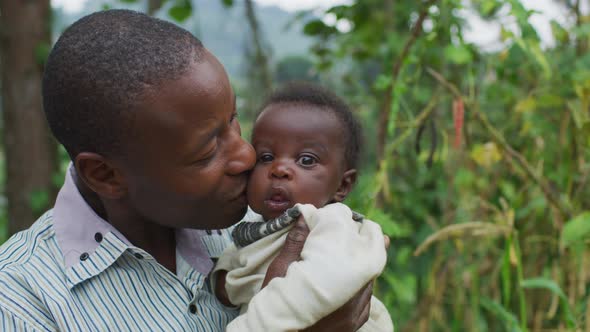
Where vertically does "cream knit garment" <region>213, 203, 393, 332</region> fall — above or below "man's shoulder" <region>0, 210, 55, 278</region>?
below

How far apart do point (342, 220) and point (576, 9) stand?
180 cm

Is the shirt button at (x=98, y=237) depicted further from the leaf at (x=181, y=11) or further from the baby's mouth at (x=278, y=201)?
the leaf at (x=181, y=11)

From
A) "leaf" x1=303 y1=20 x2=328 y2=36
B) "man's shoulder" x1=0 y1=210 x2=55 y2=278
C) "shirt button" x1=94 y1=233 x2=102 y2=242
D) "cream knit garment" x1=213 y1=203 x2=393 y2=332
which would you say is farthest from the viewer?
"leaf" x1=303 y1=20 x2=328 y2=36

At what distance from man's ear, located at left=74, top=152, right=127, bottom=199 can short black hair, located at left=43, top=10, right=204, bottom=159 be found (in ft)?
0.07

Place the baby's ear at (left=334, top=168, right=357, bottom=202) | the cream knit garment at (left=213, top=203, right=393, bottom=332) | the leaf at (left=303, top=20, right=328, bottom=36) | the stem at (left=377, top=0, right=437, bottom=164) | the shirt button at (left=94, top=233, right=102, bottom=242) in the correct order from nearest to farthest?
1. the cream knit garment at (left=213, top=203, right=393, bottom=332)
2. the shirt button at (left=94, top=233, right=102, bottom=242)
3. the baby's ear at (left=334, top=168, right=357, bottom=202)
4. the stem at (left=377, top=0, right=437, bottom=164)
5. the leaf at (left=303, top=20, right=328, bottom=36)

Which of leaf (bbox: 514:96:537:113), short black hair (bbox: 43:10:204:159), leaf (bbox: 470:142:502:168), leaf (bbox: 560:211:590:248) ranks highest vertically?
short black hair (bbox: 43:10:204:159)

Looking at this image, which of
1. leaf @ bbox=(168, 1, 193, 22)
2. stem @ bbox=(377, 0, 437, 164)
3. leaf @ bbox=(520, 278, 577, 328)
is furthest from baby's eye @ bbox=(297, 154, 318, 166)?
leaf @ bbox=(168, 1, 193, 22)

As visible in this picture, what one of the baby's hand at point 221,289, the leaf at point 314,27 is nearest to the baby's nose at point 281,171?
the baby's hand at point 221,289

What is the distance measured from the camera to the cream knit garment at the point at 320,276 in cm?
121

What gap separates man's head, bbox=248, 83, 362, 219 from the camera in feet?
5.00

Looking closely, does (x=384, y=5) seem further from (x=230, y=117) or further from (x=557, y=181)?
(x=230, y=117)

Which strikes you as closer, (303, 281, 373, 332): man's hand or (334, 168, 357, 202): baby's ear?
(303, 281, 373, 332): man's hand

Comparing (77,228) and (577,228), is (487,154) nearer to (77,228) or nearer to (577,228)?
(577,228)

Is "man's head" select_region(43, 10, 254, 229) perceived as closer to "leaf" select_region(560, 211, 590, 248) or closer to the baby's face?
the baby's face
